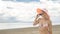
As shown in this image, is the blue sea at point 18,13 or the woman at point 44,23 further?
the blue sea at point 18,13

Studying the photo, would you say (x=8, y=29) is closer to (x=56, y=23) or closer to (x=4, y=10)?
(x=4, y=10)

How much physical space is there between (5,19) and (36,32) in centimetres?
35

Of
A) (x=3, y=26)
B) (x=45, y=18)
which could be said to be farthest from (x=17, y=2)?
(x=45, y=18)

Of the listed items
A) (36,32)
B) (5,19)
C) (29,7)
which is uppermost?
(29,7)

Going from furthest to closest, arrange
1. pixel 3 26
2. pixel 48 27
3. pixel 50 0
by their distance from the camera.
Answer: pixel 50 0 → pixel 3 26 → pixel 48 27

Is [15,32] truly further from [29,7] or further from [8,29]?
[29,7]

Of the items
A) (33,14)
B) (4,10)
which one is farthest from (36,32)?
(4,10)

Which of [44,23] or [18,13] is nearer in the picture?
[44,23]


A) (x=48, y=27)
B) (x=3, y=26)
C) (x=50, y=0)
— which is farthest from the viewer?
(x=50, y=0)

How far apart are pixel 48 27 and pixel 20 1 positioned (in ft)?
1.62

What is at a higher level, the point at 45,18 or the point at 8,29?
the point at 45,18

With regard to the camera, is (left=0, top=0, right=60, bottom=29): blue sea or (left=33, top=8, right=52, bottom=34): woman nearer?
(left=33, top=8, right=52, bottom=34): woman

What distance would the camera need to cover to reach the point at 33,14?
1.57 metres

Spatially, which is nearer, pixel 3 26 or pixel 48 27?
pixel 48 27
